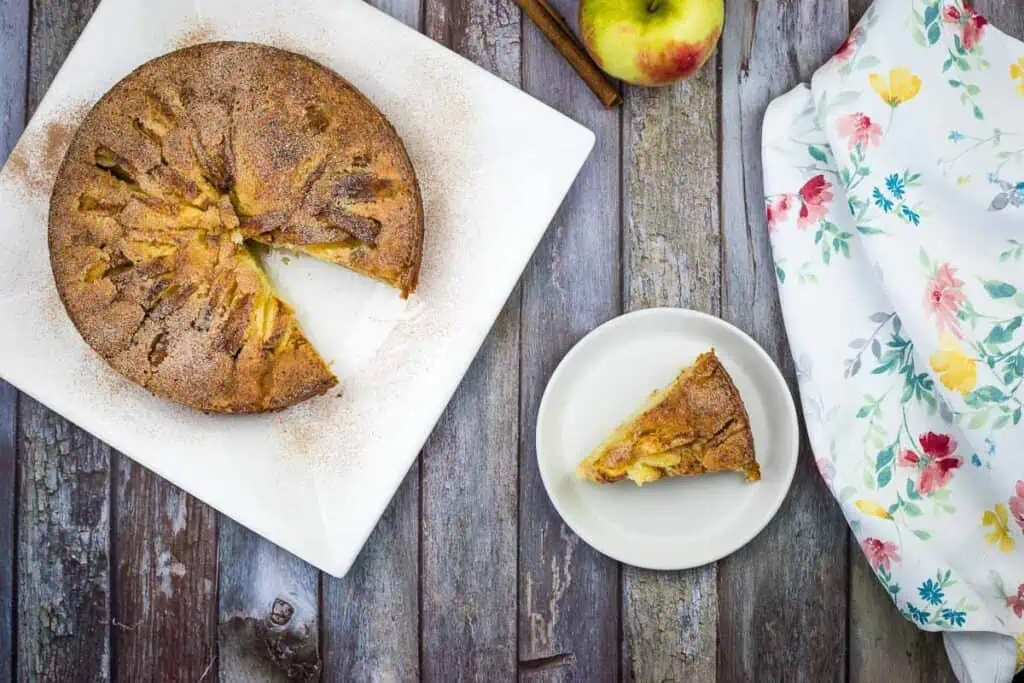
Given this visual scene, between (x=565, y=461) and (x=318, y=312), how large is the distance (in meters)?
0.60

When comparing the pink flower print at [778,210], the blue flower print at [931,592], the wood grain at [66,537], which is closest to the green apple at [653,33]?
the pink flower print at [778,210]

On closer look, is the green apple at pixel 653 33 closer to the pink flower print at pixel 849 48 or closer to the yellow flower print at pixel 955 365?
the pink flower print at pixel 849 48

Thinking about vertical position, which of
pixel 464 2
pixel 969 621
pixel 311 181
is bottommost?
pixel 969 621

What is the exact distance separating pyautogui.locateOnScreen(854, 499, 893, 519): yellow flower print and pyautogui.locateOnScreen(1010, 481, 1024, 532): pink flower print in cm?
23

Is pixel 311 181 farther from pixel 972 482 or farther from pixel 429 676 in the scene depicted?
pixel 972 482

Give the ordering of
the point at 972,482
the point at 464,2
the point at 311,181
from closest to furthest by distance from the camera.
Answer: the point at 311,181 < the point at 972,482 < the point at 464,2

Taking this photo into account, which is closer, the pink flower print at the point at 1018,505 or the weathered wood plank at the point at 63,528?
the pink flower print at the point at 1018,505

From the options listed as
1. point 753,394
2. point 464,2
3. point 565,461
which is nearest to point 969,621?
point 753,394

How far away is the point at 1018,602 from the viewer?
175 cm

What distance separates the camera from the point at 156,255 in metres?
1.68

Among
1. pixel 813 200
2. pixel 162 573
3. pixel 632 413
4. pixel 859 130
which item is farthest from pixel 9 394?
pixel 859 130

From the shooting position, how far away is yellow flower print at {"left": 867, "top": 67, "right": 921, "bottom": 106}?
1748mm

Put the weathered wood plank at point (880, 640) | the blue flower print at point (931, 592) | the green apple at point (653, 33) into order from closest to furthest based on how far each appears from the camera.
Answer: the green apple at point (653, 33)
the blue flower print at point (931, 592)
the weathered wood plank at point (880, 640)

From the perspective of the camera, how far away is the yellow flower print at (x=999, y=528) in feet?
5.78
